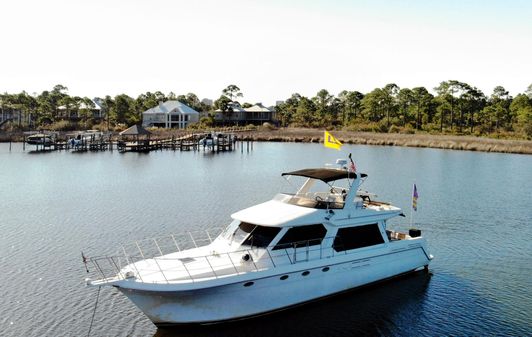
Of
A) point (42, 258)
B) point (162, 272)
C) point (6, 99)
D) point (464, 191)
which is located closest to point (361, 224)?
point (162, 272)

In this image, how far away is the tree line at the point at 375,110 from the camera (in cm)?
11100

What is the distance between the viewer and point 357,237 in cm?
1939

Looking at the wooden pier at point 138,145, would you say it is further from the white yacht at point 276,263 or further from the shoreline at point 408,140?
the white yacht at point 276,263

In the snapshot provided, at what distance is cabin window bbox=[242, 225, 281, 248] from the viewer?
17.5m

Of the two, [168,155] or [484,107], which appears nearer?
[168,155]

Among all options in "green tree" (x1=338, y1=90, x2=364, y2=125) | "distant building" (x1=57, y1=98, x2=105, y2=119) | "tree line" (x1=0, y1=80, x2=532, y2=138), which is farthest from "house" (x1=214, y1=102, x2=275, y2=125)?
"distant building" (x1=57, y1=98, x2=105, y2=119)

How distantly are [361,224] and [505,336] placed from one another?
622cm

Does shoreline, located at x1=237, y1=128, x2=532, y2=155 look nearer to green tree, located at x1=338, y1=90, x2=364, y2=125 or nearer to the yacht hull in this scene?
green tree, located at x1=338, y1=90, x2=364, y2=125

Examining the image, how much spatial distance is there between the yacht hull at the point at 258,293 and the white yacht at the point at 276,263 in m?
0.03

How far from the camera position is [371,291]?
19.8 meters

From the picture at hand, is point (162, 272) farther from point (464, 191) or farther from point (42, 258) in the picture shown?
point (464, 191)

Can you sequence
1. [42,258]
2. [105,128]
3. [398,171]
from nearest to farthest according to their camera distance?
[42,258] → [398,171] → [105,128]

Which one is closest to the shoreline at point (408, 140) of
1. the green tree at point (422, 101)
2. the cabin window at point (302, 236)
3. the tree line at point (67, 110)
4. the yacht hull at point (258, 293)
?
the green tree at point (422, 101)

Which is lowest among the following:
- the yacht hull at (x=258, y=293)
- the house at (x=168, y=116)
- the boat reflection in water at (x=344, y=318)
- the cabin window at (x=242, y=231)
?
the boat reflection in water at (x=344, y=318)
